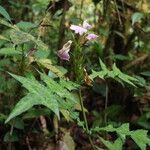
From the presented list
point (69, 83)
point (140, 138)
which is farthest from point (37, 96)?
point (140, 138)

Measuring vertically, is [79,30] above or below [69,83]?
above

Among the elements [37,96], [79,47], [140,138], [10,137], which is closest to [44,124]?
[10,137]

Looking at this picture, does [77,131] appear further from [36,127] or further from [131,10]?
[131,10]

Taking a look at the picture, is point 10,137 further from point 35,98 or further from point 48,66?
point 35,98

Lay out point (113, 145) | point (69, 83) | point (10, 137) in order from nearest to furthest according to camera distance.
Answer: point (69, 83) → point (113, 145) → point (10, 137)

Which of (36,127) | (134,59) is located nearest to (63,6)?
(36,127)

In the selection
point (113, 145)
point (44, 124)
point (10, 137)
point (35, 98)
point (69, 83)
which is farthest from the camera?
point (44, 124)

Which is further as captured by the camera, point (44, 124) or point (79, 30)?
point (44, 124)


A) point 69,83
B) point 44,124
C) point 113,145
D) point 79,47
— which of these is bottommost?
point 44,124

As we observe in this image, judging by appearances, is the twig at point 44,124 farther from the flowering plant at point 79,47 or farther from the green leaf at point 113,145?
the flowering plant at point 79,47

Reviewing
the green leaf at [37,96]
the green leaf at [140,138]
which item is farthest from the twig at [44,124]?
the green leaf at [37,96]
